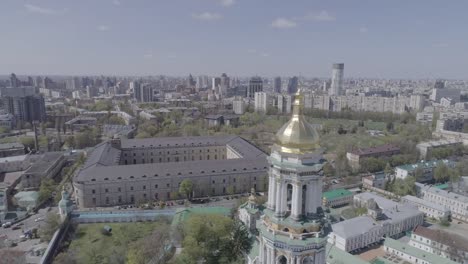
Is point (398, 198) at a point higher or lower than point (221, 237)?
lower

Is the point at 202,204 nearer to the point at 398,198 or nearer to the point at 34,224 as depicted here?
the point at 34,224

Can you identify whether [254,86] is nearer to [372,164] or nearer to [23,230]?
[372,164]

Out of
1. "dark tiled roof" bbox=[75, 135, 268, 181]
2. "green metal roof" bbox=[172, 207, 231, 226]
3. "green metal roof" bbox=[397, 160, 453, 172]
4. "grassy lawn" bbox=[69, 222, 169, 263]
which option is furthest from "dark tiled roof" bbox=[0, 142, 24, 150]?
"green metal roof" bbox=[397, 160, 453, 172]

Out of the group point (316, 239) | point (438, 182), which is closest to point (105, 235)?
point (316, 239)

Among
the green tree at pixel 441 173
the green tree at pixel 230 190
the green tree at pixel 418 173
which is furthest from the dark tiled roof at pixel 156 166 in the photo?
the green tree at pixel 441 173

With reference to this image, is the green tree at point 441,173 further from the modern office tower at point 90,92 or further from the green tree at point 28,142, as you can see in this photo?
the modern office tower at point 90,92

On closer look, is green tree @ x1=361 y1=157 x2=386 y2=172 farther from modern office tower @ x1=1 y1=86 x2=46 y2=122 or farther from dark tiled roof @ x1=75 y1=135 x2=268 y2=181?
modern office tower @ x1=1 y1=86 x2=46 y2=122

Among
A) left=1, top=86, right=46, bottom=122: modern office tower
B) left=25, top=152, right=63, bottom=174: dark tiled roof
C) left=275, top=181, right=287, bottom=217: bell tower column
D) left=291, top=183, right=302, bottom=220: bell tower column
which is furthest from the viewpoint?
left=1, top=86, right=46, bottom=122: modern office tower

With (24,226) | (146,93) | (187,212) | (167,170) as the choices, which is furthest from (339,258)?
(146,93)
